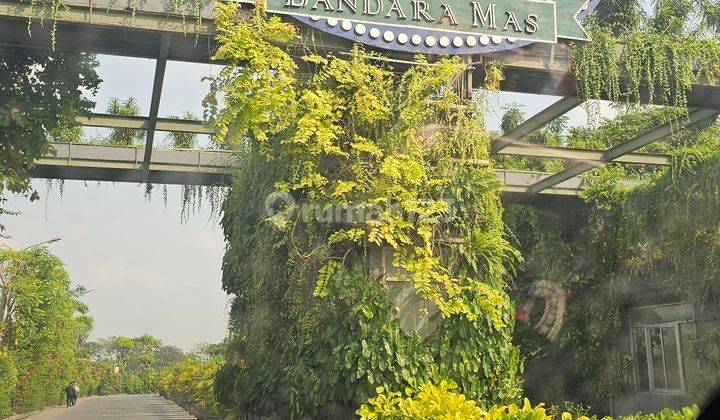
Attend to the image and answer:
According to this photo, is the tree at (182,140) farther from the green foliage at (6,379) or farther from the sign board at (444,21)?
the green foliage at (6,379)

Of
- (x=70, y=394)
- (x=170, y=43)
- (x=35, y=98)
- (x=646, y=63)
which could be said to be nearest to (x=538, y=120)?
(x=646, y=63)

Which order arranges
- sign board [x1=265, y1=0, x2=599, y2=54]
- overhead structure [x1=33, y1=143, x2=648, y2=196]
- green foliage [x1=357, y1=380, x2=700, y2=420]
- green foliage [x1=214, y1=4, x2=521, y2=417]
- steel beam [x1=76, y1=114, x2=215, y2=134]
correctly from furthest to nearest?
overhead structure [x1=33, y1=143, x2=648, y2=196] → steel beam [x1=76, y1=114, x2=215, y2=134] → sign board [x1=265, y1=0, x2=599, y2=54] → green foliage [x1=214, y1=4, x2=521, y2=417] → green foliage [x1=357, y1=380, x2=700, y2=420]

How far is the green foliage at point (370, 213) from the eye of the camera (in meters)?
7.03

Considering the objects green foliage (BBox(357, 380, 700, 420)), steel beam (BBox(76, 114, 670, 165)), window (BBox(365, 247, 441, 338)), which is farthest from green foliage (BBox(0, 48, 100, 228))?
green foliage (BBox(357, 380, 700, 420))

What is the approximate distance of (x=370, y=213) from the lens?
23.8 ft

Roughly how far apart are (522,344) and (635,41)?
7416mm

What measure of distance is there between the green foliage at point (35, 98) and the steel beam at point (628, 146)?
7.28 m

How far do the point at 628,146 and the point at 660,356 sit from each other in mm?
5764

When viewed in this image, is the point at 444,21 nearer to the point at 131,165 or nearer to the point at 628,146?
the point at 628,146

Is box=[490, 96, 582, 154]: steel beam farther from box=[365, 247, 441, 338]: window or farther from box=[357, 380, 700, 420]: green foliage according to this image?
box=[357, 380, 700, 420]: green foliage

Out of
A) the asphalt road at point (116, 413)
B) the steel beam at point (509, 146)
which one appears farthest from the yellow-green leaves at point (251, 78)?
the asphalt road at point (116, 413)

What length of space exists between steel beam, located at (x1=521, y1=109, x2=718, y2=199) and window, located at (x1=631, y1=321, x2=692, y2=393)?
395 cm

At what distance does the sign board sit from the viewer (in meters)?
7.67

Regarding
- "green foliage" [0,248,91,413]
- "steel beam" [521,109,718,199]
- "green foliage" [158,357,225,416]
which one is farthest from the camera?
"green foliage" [0,248,91,413]
